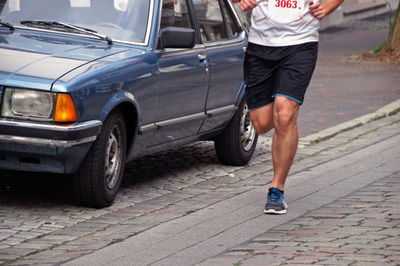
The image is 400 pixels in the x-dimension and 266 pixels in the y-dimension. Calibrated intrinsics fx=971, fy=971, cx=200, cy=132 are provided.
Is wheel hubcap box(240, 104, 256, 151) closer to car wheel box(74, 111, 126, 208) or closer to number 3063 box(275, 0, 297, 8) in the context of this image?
car wheel box(74, 111, 126, 208)

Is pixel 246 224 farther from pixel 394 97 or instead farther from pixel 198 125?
pixel 394 97

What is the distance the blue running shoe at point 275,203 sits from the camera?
261 inches

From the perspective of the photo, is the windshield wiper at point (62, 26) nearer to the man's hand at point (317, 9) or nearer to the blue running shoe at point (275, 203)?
the man's hand at point (317, 9)

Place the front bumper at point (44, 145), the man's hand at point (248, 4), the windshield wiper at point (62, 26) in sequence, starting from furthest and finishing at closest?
1. the windshield wiper at point (62, 26)
2. the man's hand at point (248, 4)
3. the front bumper at point (44, 145)

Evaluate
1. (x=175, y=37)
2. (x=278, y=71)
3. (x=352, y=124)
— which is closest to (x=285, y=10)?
(x=278, y=71)

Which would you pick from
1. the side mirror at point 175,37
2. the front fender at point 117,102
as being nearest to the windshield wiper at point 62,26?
the side mirror at point 175,37

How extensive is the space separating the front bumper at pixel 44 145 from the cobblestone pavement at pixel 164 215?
0.37 meters

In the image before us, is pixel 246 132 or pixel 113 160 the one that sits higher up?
pixel 113 160

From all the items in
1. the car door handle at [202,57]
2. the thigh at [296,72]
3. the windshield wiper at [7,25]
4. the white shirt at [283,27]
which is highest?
the white shirt at [283,27]

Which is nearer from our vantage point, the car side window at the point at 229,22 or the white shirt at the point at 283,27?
the white shirt at the point at 283,27

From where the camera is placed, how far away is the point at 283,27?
671 cm

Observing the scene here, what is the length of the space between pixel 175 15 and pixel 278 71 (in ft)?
4.79

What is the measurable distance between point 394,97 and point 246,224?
7.72 metres

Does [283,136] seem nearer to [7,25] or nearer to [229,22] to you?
[7,25]
